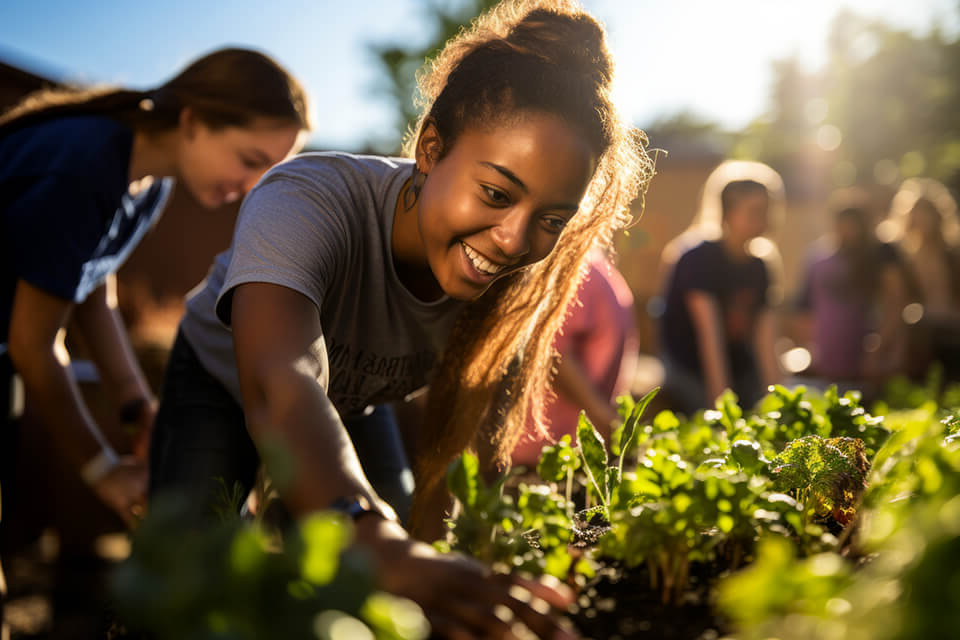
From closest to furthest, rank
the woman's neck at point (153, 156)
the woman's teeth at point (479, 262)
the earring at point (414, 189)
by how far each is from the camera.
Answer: the woman's teeth at point (479, 262) < the earring at point (414, 189) < the woman's neck at point (153, 156)

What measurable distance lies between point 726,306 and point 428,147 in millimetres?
3231

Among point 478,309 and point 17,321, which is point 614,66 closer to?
point 478,309

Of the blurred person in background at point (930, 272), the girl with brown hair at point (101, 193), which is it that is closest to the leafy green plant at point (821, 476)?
the girl with brown hair at point (101, 193)

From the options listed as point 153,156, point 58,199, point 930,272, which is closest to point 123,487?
point 58,199

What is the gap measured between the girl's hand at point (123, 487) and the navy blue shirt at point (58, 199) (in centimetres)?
46

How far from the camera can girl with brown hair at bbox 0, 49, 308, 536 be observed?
1.79 meters

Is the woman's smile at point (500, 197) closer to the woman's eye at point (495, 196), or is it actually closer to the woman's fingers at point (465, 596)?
the woman's eye at point (495, 196)

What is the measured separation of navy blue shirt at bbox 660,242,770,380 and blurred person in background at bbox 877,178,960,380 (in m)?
1.54

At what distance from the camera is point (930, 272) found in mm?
6180

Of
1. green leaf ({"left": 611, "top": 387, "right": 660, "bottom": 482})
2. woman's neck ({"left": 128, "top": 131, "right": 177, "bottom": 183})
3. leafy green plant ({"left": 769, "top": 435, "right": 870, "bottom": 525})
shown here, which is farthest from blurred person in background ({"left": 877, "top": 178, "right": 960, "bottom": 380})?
woman's neck ({"left": 128, "top": 131, "right": 177, "bottom": 183})

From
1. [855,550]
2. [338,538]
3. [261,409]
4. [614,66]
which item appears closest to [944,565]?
[338,538]

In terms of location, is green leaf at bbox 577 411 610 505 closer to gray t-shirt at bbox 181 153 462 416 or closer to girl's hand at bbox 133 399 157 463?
gray t-shirt at bbox 181 153 462 416

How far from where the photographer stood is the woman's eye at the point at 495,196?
4.34 feet

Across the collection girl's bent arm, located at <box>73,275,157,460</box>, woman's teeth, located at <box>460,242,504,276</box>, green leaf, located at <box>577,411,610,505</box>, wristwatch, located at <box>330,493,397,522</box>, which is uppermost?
woman's teeth, located at <box>460,242,504,276</box>
